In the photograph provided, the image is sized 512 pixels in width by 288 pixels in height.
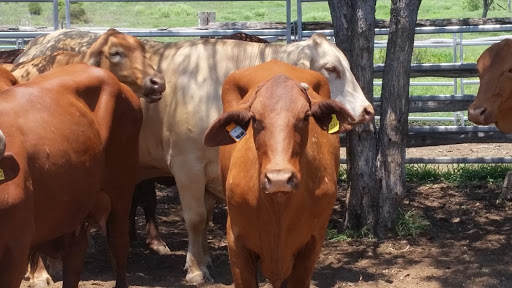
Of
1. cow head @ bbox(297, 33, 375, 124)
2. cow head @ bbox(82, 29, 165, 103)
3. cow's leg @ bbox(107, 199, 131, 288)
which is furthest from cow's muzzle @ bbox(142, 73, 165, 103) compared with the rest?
cow head @ bbox(297, 33, 375, 124)

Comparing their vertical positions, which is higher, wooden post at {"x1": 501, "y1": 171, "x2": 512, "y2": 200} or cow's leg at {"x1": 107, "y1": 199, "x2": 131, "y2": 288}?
cow's leg at {"x1": 107, "y1": 199, "x2": 131, "y2": 288}

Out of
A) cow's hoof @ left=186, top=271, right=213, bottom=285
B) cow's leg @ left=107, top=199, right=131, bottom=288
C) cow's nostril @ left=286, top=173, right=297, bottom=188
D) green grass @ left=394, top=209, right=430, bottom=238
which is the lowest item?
cow's hoof @ left=186, top=271, right=213, bottom=285

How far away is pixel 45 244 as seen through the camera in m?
5.81

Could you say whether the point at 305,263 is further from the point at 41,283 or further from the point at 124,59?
the point at 124,59

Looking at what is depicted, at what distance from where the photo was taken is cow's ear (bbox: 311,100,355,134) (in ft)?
15.5

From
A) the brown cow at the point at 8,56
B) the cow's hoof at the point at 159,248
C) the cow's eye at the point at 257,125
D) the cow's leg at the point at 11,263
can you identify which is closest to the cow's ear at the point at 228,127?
the cow's eye at the point at 257,125

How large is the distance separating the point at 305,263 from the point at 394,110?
10.0 ft

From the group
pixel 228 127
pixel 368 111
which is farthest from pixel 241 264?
pixel 368 111

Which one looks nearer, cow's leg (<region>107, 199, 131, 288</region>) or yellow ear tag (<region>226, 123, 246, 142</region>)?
yellow ear tag (<region>226, 123, 246, 142</region>)

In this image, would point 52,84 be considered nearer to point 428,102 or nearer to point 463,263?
point 463,263

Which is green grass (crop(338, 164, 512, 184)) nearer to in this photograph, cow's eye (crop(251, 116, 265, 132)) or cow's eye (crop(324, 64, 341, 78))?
cow's eye (crop(324, 64, 341, 78))

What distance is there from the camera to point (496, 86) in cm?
798

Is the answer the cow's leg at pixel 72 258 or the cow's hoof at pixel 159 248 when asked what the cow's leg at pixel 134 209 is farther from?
the cow's leg at pixel 72 258

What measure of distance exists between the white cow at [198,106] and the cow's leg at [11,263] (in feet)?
7.43
